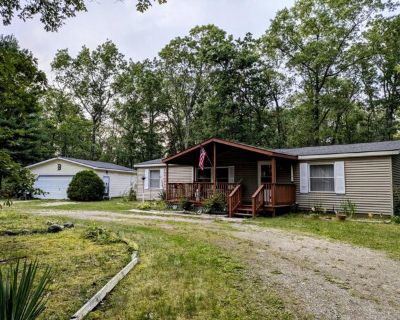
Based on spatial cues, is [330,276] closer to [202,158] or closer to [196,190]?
[202,158]

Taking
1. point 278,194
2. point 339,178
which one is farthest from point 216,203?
point 339,178

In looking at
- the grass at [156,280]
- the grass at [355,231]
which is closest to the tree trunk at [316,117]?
the grass at [355,231]

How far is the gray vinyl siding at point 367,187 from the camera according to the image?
11.2 meters

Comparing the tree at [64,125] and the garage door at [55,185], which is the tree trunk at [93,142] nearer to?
the tree at [64,125]

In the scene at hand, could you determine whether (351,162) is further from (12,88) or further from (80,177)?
(80,177)

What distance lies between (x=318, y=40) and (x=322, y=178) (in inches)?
662

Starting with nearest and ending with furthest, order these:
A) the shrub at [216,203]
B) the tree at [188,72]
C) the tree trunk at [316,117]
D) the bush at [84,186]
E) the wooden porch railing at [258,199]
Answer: the wooden porch railing at [258,199] → the shrub at [216,203] → the bush at [84,186] → the tree trunk at [316,117] → the tree at [188,72]

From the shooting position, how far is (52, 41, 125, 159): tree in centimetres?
3197

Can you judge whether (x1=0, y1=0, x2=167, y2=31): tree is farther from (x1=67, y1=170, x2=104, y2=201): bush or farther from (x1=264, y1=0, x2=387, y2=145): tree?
(x1=264, y1=0, x2=387, y2=145): tree

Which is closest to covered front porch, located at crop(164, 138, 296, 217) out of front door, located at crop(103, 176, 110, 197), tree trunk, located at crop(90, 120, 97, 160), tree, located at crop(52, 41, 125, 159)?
front door, located at crop(103, 176, 110, 197)

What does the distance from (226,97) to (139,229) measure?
18.8 meters

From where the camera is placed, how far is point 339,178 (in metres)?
12.2

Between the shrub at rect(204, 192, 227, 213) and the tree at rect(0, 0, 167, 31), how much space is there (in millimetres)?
8617

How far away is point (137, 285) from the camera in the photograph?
382cm
